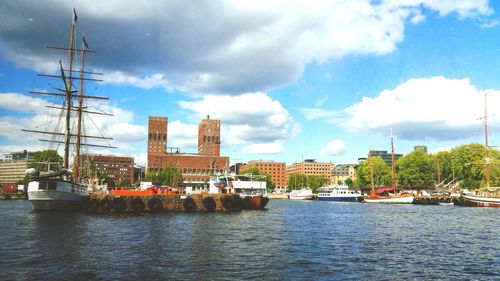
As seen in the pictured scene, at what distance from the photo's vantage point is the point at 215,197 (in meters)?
77.9

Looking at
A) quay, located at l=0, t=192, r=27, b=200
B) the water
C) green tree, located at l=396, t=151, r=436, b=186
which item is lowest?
quay, located at l=0, t=192, r=27, b=200

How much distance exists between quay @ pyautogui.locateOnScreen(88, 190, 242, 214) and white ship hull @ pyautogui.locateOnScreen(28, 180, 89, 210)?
3.76 m

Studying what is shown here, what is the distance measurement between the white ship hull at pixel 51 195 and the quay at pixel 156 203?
3759mm

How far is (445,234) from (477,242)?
6350 mm

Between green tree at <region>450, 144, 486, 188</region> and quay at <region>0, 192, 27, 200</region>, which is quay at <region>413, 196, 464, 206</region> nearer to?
green tree at <region>450, 144, 486, 188</region>

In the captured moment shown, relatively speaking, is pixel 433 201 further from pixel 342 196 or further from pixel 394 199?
pixel 342 196

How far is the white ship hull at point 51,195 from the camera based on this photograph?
6944 centimetres

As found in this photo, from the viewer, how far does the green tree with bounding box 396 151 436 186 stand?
548 ft

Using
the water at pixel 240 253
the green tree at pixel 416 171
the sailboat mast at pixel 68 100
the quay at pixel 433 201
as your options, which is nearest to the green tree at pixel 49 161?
the sailboat mast at pixel 68 100

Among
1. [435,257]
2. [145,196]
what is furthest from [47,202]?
[435,257]

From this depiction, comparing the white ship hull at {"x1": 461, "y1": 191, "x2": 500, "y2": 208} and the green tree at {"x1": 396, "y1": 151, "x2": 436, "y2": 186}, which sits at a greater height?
the green tree at {"x1": 396, "y1": 151, "x2": 436, "y2": 186}

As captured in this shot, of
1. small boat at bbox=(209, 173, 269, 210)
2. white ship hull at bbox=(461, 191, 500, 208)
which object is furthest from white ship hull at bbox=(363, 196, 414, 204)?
small boat at bbox=(209, 173, 269, 210)

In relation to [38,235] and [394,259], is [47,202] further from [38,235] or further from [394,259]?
[394,259]

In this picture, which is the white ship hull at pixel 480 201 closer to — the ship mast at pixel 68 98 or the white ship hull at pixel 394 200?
the white ship hull at pixel 394 200
